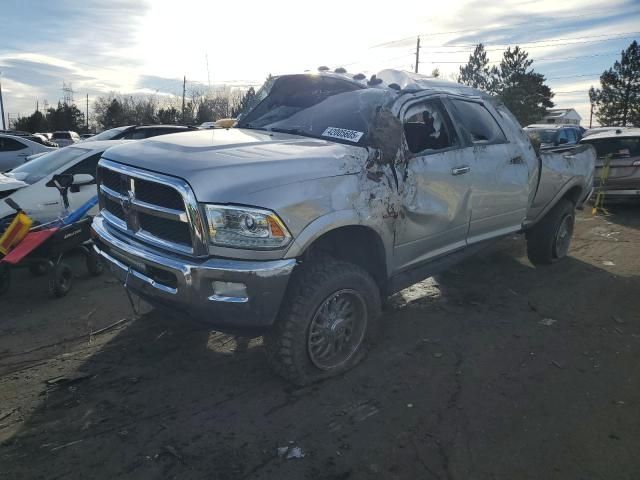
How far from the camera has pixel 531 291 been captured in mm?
5398

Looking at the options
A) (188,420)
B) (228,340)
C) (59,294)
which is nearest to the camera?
(188,420)

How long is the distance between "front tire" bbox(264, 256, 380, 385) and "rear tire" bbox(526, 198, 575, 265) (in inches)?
135

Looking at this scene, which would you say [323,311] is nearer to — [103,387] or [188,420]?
[188,420]

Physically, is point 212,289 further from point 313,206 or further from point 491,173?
point 491,173

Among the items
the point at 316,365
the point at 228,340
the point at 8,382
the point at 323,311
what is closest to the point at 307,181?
the point at 323,311

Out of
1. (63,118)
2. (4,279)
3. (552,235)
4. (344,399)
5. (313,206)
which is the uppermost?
(63,118)

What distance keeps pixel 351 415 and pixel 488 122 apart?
3.18 meters

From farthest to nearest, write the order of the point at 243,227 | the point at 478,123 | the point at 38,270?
the point at 38,270 → the point at 478,123 → the point at 243,227

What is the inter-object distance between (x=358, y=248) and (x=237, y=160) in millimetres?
1168

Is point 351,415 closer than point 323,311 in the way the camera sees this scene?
Yes

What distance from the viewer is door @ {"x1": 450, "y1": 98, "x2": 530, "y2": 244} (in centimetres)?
440

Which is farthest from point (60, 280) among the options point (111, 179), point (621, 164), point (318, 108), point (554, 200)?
point (621, 164)

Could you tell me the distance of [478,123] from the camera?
463 centimetres

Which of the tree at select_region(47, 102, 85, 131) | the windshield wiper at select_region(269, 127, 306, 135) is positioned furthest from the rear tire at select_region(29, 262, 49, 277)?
the tree at select_region(47, 102, 85, 131)
